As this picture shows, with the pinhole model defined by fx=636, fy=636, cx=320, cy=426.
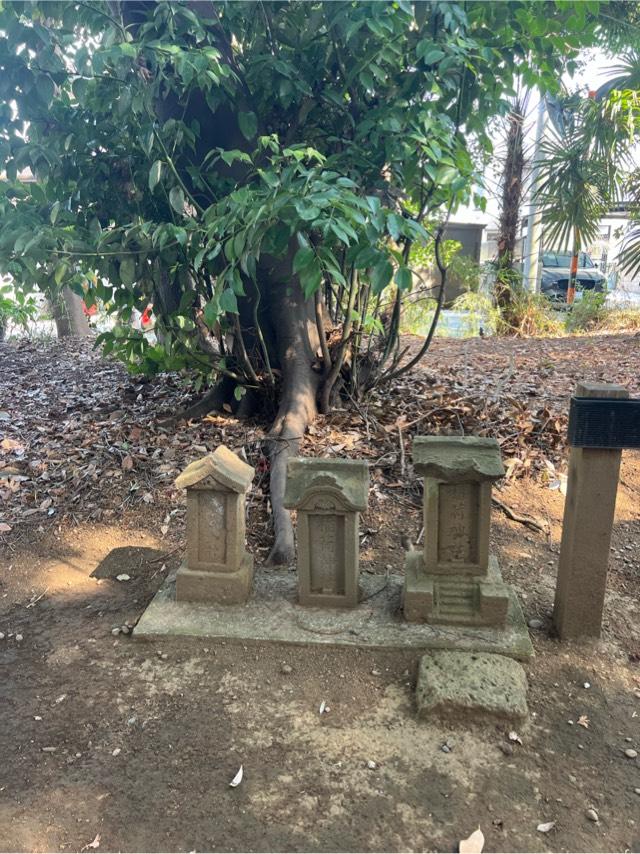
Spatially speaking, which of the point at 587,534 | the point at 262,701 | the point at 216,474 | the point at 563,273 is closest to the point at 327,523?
the point at 216,474

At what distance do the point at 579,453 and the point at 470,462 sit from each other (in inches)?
19.0

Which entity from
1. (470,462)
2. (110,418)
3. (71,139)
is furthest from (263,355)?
(470,462)

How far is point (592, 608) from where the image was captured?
2.94 meters

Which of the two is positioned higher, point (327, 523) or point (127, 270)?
point (127, 270)

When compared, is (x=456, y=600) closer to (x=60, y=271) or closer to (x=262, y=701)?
(x=262, y=701)

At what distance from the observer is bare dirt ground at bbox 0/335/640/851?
2.07m

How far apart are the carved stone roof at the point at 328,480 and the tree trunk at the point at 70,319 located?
7819 mm

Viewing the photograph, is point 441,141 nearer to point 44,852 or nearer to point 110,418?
point 110,418

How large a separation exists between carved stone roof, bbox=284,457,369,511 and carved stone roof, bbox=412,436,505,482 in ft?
0.92

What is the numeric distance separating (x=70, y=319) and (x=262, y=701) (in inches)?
340

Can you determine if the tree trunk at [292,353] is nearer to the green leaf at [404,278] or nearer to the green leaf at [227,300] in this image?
the green leaf at [227,300]

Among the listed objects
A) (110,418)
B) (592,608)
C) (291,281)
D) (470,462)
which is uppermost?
(291,281)

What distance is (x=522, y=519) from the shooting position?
159 inches

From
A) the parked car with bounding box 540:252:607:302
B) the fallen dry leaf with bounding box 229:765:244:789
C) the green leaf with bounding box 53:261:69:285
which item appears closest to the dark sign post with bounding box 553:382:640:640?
the fallen dry leaf with bounding box 229:765:244:789
